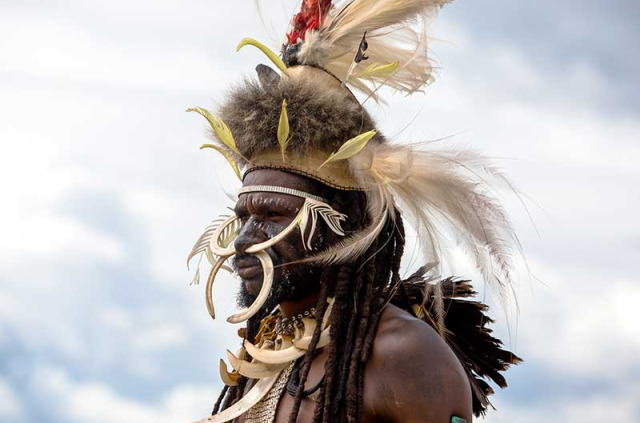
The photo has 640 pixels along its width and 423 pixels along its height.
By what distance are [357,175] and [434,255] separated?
0.49 metres


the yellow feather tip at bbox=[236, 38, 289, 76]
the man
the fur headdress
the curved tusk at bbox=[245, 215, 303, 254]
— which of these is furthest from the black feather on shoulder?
the yellow feather tip at bbox=[236, 38, 289, 76]

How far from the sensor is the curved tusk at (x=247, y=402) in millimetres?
5176

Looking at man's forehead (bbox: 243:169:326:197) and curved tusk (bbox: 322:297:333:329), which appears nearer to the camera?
curved tusk (bbox: 322:297:333:329)

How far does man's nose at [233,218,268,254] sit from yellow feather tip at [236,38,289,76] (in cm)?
75

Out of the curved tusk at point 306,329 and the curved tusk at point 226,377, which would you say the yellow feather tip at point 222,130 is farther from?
the curved tusk at point 226,377

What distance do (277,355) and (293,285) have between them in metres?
0.31

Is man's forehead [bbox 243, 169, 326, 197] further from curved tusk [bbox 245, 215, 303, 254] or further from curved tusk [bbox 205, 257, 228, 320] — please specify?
curved tusk [bbox 205, 257, 228, 320]

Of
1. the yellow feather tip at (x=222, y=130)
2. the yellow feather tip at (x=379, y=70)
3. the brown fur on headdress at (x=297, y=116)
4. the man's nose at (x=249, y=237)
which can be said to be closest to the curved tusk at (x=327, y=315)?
the man's nose at (x=249, y=237)

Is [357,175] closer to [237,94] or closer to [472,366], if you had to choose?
[237,94]

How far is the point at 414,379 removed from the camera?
4.74 meters

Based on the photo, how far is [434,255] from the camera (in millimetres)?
5195

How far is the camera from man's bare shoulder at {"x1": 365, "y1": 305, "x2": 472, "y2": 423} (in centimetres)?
469

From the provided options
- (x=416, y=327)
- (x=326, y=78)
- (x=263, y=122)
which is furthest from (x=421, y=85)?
(x=416, y=327)

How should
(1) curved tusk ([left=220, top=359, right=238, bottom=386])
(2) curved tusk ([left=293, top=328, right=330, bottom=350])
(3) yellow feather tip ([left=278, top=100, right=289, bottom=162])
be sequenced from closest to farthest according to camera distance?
(2) curved tusk ([left=293, top=328, right=330, bottom=350])
(3) yellow feather tip ([left=278, top=100, right=289, bottom=162])
(1) curved tusk ([left=220, top=359, right=238, bottom=386])
